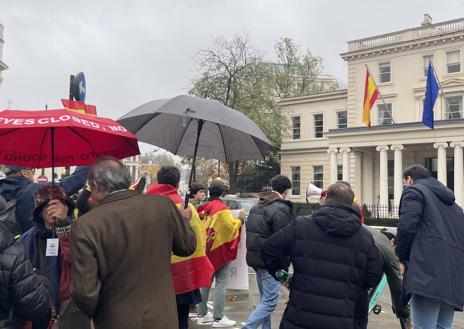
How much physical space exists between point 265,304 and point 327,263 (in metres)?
2.26

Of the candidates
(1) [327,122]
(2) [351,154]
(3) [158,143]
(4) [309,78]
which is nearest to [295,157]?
(1) [327,122]

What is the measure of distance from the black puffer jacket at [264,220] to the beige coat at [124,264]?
256 centimetres

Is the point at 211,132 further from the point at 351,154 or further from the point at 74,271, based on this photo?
the point at 351,154

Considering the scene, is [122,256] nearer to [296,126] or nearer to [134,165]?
[296,126]

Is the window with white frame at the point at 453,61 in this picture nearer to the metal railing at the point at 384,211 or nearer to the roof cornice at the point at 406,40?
the roof cornice at the point at 406,40

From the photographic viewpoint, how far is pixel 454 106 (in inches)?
1265

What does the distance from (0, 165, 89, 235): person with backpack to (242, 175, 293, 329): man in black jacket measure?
203 cm

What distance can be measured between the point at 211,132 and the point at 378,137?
2782cm

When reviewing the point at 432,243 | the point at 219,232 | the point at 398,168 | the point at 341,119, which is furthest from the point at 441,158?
the point at 432,243

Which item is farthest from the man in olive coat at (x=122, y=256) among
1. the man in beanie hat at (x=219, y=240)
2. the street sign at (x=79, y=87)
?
the man in beanie hat at (x=219, y=240)

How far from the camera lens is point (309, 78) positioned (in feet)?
156

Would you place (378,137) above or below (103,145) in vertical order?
above

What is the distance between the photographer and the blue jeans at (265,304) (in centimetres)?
527

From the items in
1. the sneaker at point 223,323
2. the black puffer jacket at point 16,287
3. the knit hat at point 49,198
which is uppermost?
the knit hat at point 49,198
